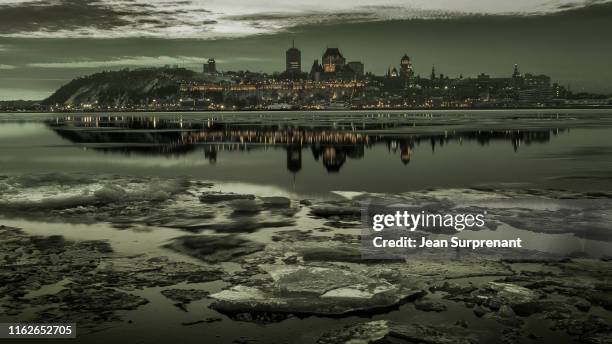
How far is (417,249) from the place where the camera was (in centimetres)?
1159

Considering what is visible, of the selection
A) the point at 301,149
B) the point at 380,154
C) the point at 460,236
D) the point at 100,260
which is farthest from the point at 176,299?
the point at 301,149

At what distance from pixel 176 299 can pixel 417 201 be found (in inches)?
406

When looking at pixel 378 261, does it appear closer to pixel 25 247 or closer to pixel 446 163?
pixel 25 247

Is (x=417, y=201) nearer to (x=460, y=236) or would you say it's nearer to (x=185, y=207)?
(x=460, y=236)

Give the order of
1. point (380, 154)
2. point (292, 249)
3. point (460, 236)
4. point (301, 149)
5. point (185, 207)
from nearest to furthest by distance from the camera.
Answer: point (292, 249), point (460, 236), point (185, 207), point (380, 154), point (301, 149)

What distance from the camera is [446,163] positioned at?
99.1 feet

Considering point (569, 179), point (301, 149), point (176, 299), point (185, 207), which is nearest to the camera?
point (176, 299)

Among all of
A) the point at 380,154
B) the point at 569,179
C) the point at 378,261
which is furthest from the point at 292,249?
the point at 380,154

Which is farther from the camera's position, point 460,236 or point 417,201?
point 417,201

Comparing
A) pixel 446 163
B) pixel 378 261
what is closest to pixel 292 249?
pixel 378 261

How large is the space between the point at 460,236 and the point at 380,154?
22.8 metres

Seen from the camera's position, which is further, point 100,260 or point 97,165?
point 97,165

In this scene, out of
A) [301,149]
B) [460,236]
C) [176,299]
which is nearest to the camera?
[176,299]

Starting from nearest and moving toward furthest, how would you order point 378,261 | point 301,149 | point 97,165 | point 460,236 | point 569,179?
point 378,261 < point 460,236 < point 569,179 < point 97,165 < point 301,149
